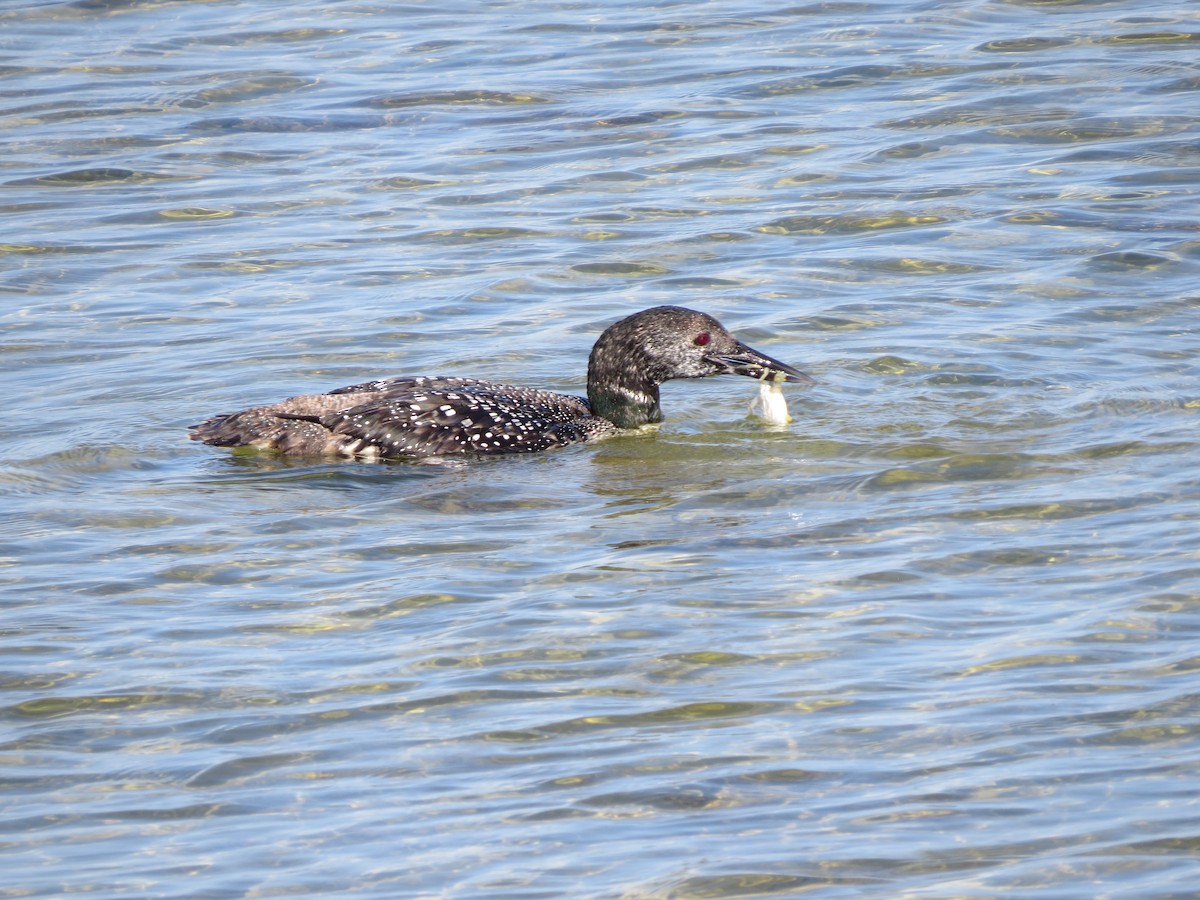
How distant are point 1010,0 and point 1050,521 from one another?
38.4ft

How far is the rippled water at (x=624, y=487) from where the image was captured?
5738mm

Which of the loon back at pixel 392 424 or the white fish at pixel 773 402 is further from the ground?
the loon back at pixel 392 424

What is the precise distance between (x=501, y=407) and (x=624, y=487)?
2.78 feet

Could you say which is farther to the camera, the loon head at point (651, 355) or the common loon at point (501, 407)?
the loon head at point (651, 355)

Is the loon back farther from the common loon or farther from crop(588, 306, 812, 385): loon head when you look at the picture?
crop(588, 306, 812, 385): loon head

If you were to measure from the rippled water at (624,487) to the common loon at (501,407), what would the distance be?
169mm

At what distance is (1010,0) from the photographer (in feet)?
61.5

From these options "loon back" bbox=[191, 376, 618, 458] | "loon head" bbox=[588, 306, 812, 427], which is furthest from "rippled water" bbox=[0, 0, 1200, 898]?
"loon head" bbox=[588, 306, 812, 427]

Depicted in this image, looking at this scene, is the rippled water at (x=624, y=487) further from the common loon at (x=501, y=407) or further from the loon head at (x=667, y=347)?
the loon head at (x=667, y=347)

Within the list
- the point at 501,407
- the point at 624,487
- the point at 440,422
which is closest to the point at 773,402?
the point at 624,487

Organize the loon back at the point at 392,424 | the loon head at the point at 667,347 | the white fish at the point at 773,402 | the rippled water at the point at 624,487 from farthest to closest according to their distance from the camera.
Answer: the loon head at the point at 667,347
the white fish at the point at 773,402
the loon back at the point at 392,424
the rippled water at the point at 624,487

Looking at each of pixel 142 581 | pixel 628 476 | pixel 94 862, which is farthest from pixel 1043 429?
pixel 94 862

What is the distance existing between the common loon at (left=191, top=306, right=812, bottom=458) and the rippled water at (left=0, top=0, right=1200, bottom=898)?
169 millimetres

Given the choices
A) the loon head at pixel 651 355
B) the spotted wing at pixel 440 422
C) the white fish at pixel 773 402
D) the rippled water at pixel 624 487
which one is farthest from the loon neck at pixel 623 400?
the white fish at pixel 773 402
